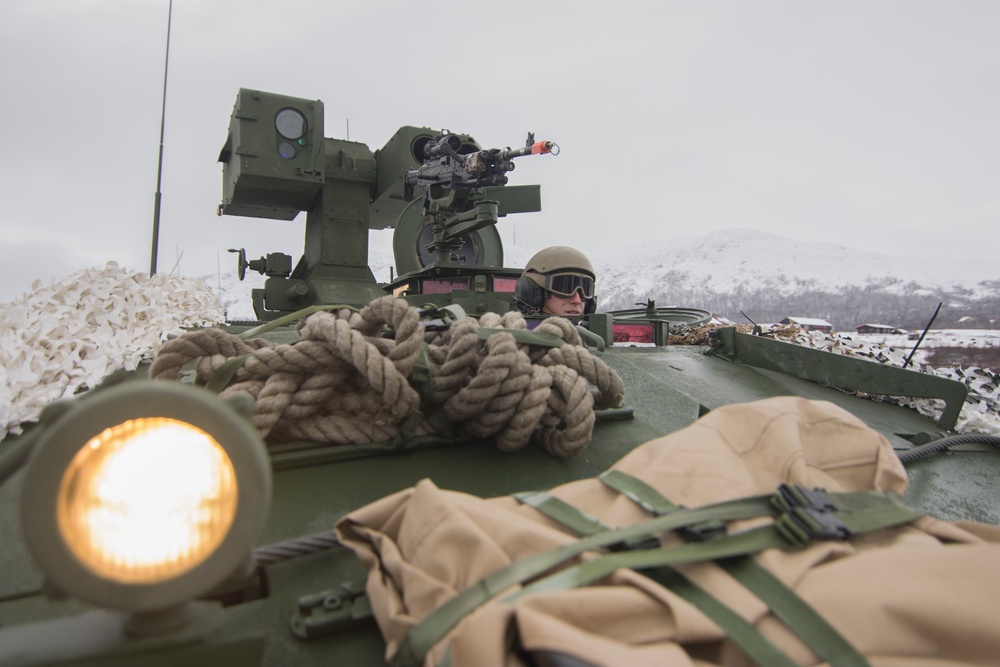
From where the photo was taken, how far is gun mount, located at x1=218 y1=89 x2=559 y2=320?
4.39 meters

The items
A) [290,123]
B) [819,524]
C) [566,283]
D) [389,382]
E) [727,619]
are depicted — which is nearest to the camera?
[727,619]

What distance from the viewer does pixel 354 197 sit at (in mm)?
5594

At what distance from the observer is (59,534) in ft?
1.67

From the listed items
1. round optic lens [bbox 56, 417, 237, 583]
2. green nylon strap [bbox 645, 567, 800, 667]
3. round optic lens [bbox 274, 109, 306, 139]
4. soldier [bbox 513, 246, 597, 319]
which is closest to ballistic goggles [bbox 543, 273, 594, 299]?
soldier [bbox 513, 246, 597, 319]

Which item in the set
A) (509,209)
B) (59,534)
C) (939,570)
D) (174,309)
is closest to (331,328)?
(59,534)

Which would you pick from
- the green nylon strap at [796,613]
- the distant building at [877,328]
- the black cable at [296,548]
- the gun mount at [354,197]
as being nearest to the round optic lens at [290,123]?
the gun mount at [354,197]

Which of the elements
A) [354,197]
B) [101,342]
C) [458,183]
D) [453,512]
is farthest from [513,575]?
[354,197]

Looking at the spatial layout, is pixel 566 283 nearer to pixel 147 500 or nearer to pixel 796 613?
pixel 796 613

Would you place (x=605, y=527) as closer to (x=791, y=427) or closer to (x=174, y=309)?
(x=791, y=427)

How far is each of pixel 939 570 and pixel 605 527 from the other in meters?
0.42

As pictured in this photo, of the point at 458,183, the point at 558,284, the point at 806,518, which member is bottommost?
the point at 806,518

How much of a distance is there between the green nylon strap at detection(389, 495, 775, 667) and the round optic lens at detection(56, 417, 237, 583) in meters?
0.30

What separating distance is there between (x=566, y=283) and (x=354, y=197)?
119 inches

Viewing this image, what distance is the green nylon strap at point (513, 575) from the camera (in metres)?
0.73
